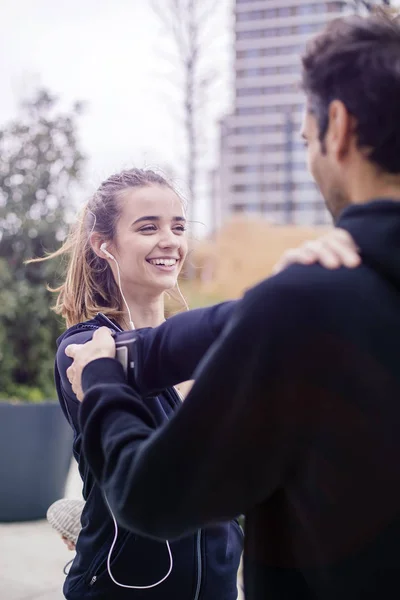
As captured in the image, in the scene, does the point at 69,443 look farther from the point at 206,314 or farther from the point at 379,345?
the point at 379,345

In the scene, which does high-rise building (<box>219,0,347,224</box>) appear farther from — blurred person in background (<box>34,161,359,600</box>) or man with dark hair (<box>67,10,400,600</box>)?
man with dark hair (<box>67,10,400,600</box>)

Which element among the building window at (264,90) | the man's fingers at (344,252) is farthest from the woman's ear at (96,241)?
the building window at (264,90)

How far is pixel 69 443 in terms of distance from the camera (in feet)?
16.3

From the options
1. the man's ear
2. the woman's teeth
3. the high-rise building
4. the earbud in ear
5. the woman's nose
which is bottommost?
the high-rise building

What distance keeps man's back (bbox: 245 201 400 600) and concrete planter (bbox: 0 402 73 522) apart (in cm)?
391

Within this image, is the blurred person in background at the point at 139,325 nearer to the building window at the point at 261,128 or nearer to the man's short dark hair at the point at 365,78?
the man's short dark hair at the point at 365,78

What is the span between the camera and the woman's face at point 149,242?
1.79 metres

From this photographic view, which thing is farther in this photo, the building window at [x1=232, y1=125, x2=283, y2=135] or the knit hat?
the building window at [x1=232, y1=125, x2=283, y2=135]

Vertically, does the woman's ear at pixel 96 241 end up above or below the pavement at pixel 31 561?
above

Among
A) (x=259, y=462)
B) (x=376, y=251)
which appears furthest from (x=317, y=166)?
(x=259, y=462)

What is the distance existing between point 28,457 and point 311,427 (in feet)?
13.4

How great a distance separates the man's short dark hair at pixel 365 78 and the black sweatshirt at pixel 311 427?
9 centimetres

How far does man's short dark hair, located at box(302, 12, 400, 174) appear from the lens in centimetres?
93

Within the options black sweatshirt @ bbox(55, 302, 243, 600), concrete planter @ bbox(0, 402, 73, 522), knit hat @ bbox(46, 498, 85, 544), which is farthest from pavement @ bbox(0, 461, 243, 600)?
black sweatshirt @ bbox(55, 302, 243, 600)
